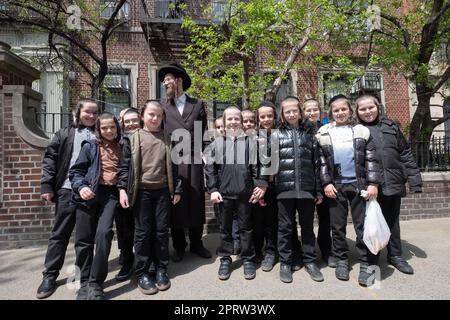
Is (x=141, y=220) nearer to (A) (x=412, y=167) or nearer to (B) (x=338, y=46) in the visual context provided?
(A) (x=412, y=167)

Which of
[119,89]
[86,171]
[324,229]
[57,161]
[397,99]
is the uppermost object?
[119,89]

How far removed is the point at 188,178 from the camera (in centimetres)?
387

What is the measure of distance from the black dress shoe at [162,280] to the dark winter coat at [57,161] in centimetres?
141

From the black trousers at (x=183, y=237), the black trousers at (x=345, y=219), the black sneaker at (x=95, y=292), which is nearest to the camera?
the black sneaker at (x=95, y=292)

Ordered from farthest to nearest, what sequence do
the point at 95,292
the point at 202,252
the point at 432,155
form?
the point at 432,155 < the point at 202,252 < the point at 95,292

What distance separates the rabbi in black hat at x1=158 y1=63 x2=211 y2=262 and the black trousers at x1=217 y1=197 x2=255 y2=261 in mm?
506

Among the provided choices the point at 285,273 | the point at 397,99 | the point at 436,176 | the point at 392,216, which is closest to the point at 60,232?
the point at 285,273

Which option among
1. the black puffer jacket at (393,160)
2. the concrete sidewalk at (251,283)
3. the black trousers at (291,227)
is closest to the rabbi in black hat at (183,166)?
the concrete sidewalk at (251,283)

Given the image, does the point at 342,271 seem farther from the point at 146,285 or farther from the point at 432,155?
the point at 432,155

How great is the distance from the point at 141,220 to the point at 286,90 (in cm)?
1044

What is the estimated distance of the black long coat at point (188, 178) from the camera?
377cm

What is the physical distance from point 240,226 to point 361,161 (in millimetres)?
1484

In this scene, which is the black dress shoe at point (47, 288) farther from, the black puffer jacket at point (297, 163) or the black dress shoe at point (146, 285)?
the black puffer jacket at point (297, 163)

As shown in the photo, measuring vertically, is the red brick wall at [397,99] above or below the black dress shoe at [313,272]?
above
